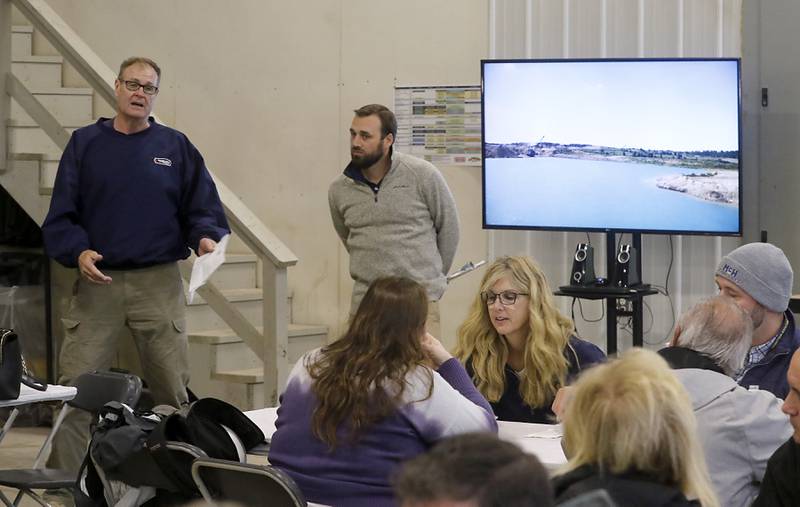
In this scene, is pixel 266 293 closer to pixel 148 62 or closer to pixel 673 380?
pixel 148 62

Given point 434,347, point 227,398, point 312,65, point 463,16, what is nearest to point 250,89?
point 312,65

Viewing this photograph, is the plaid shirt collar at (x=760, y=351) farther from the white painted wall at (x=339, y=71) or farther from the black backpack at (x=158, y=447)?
the white painted wall at (x=339, y=71)

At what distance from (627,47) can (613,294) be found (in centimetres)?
143

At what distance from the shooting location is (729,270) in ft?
13.0

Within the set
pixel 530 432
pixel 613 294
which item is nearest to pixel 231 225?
pixel 613 294

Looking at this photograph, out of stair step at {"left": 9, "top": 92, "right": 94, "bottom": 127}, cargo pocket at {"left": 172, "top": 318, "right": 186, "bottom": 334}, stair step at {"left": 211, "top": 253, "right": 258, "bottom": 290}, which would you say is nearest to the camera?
cargo pocket at {"left": 172, "top": 318, "right": 186, "bottom": 334}

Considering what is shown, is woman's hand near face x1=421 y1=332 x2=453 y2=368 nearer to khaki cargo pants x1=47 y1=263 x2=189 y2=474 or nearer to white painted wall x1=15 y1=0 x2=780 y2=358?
khaki cargo pants x1=47 y1=263 x2=189 y2=474

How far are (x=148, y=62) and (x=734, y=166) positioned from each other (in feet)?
9.20

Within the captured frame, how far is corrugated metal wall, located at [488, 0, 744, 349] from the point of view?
6430 millimetres

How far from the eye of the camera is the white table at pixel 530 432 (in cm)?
338

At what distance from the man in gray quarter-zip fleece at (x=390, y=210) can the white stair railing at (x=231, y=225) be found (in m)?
0.52

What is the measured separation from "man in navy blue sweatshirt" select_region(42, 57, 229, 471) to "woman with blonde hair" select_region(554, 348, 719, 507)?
10.6ft

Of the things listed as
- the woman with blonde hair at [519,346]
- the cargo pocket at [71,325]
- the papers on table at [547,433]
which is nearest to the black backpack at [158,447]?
the papers on table at [547,433]

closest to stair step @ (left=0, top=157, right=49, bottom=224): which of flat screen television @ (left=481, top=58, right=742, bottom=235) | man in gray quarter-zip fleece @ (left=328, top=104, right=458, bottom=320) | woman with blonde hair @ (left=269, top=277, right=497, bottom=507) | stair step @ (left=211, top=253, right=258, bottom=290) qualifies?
stair step @ (left=211, top=253, right=258, bottom=290)
